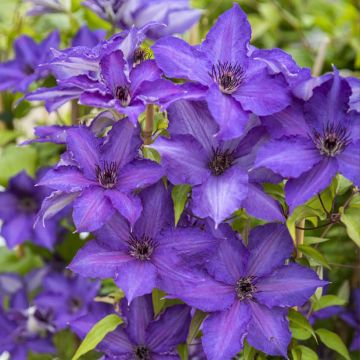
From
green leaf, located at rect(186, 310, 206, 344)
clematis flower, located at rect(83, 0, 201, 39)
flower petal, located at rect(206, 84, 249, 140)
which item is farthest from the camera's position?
clematis flower, located at rect(83, 0, 201, 39)

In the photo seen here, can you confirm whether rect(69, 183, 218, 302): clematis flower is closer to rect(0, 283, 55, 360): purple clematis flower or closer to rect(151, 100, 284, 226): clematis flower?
rect(151, 100, 284, 226): clematis flower

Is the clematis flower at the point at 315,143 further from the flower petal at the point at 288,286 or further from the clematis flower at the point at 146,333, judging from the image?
the clematis flower at the point at 146,333

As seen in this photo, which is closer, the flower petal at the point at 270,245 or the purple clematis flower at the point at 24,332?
the flower petal at the point at 270,245

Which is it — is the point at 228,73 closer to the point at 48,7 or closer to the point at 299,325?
the point at 299,325

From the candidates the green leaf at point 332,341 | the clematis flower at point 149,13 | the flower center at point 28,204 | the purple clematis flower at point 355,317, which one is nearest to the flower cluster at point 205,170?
the green leaf at point 332,341

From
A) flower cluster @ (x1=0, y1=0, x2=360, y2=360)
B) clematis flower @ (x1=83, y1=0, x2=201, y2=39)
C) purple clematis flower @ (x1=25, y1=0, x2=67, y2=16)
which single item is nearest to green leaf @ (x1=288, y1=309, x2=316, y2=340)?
flower cluster @ (x1=0, y1=0, x2=360, y2=360)

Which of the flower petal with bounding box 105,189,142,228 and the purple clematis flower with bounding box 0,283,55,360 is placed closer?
the flower petal with bounding box 105,189,142,228
